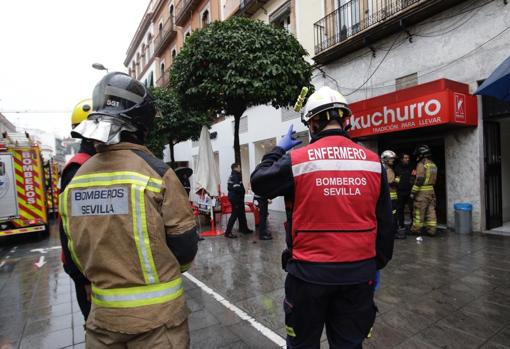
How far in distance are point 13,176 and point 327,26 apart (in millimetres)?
10685

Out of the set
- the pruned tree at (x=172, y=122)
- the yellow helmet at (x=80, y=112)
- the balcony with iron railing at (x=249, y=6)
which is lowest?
the yellow helmet at (x=80, y=112)

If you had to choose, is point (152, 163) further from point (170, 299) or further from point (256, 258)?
point (256, 258)

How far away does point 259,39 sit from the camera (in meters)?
7.47

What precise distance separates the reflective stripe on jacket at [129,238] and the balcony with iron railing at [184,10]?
2062cm

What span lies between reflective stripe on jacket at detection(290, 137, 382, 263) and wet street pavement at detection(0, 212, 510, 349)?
5.12 feet

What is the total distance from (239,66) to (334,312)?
6249 millimetres

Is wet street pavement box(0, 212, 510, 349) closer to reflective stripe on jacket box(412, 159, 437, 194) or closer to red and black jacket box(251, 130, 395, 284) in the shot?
reflective stripe on jacket box(412, 159, 437, 194)

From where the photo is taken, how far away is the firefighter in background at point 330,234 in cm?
182

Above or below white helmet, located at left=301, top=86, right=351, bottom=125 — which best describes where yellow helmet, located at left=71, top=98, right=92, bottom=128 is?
above

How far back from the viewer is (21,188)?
362 inches

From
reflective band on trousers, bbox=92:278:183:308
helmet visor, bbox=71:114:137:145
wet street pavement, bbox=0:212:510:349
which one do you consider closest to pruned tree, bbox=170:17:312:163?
wet street pavement, bbox=0:212:510:349

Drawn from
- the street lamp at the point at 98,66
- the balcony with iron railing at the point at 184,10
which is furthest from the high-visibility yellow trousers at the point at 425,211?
the balcony with iron railing at the point at 184,10

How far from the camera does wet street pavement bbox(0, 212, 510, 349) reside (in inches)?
120

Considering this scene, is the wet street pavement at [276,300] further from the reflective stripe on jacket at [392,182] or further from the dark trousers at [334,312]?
the dark trousers at [334,312]
